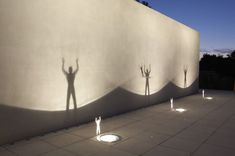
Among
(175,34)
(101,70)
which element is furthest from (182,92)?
(101,70)

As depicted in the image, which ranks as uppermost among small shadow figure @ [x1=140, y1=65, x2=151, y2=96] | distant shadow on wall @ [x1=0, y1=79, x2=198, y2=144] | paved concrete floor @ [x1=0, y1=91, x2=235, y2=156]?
small shadow figure @ [x1=140, y1=65, x2=151, y2=96]

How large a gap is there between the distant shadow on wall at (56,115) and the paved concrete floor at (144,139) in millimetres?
177

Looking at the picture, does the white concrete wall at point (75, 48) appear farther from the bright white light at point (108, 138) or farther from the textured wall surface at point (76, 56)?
the bright white light at point (108, 138)

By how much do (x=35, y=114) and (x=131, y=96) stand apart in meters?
3.47

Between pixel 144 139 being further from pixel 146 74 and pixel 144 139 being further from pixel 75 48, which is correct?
pixel 146 74

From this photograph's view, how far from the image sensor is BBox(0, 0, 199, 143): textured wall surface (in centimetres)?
385

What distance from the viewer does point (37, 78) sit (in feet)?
13.9

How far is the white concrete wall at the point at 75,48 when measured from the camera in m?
3.86

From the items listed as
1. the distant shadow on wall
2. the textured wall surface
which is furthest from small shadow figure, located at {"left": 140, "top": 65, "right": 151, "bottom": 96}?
the distant shadow on wall

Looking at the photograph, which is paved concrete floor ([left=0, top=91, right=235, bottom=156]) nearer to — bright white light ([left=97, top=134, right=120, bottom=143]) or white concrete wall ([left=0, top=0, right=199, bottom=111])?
bright white light ([left=97, top=134, right=120, bottom=143])

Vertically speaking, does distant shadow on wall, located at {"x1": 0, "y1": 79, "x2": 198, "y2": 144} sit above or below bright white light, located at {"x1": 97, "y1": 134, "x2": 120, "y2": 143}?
above

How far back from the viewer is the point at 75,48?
4.95 m

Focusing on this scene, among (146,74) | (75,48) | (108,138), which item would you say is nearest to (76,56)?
(75,48)

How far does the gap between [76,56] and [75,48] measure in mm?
188
